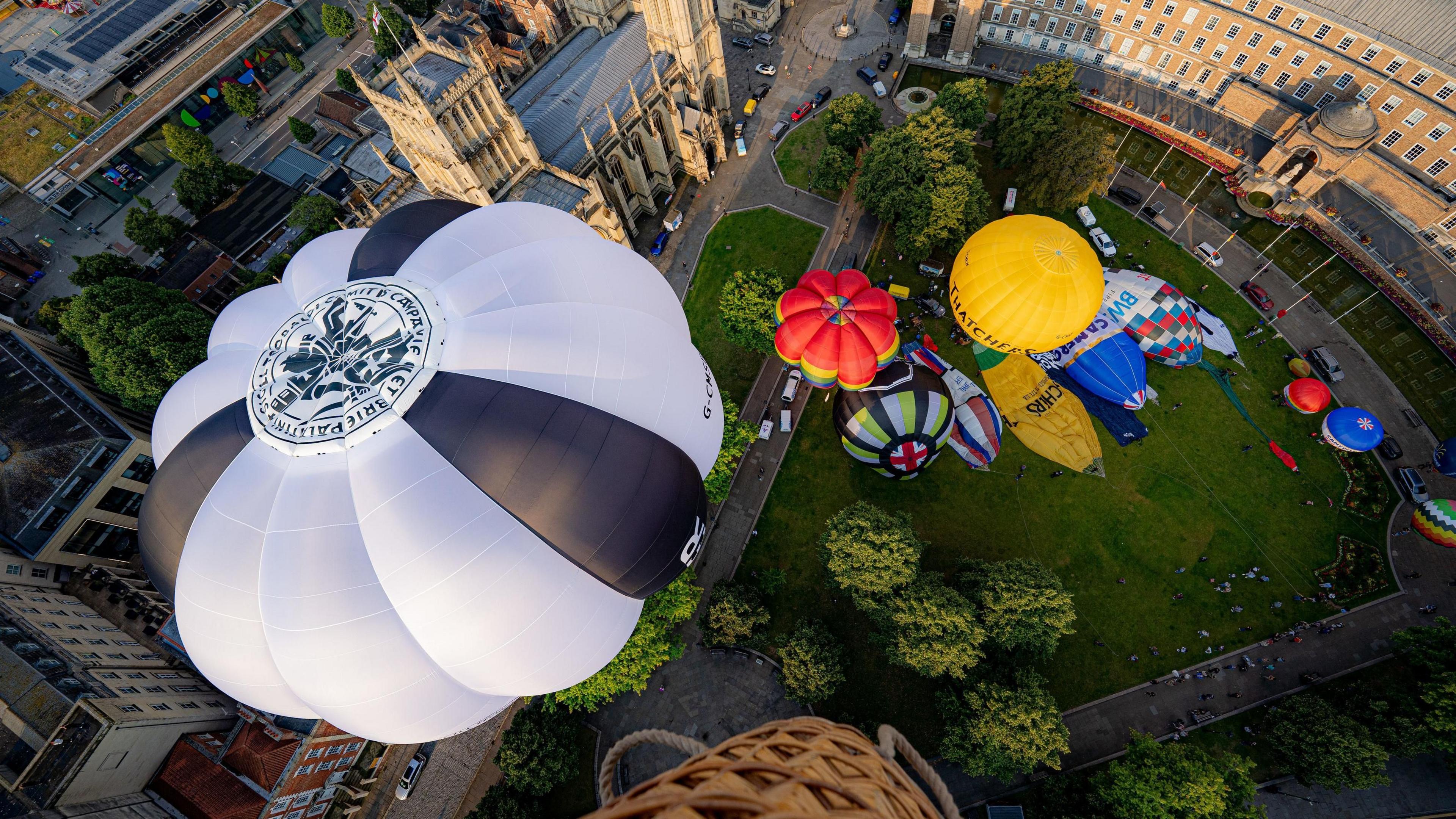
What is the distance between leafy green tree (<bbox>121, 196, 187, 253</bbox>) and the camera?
46469mm

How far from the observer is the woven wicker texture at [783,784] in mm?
7422

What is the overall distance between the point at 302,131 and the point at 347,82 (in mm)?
7340

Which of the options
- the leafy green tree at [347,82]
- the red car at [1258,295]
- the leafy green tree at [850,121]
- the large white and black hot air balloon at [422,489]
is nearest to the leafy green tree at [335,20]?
the leafy green tree at [347,82]

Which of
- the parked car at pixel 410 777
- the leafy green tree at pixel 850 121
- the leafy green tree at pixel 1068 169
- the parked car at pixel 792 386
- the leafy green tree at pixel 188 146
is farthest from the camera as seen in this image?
the leafy green tree at pixel 188 146

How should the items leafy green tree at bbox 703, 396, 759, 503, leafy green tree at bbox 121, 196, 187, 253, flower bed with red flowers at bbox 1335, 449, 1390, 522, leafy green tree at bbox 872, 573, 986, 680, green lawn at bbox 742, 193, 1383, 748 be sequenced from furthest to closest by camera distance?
leafy green tree at bbox 121, 196, 187, 253, flower bed with red flowers at bbox 1335, 449, 1390, 522, leafy green tree at bbox 703, 396, 759, 503, green lawn at bbox 742, 193, 1383, 748, leafy green tree at bbox 872, 573, 986, 680

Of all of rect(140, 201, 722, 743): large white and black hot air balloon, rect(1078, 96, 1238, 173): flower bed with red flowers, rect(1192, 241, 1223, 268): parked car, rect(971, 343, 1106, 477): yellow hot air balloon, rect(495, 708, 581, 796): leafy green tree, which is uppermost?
rect(140, 201, 722, 743): large white and black hot air balloon

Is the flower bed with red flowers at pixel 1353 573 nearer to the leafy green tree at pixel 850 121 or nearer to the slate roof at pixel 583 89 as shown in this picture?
the leafy green tree at pixel 850 121

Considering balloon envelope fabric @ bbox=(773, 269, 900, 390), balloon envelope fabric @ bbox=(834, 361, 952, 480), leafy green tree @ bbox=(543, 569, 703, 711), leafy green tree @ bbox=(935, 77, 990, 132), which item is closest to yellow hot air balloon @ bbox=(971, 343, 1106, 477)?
balloon envelope fabric @ bbox=(834, 361, 952, 480)

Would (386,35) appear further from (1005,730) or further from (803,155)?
(1005,730)

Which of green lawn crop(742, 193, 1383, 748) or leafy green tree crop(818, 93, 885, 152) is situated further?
leafy green tree crop(818, 93, 885, 152)

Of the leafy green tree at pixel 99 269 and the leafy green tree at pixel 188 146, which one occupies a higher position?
the leafy green tree at pixel 188 146

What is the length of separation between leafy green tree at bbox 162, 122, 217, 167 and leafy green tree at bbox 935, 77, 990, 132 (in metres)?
62.1

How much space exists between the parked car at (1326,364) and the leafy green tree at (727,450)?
129 ft

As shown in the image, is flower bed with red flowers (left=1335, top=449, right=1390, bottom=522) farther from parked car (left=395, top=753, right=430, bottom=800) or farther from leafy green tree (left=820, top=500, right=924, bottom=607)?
parked car (left=395, top=753, right=430, bottom=800)
